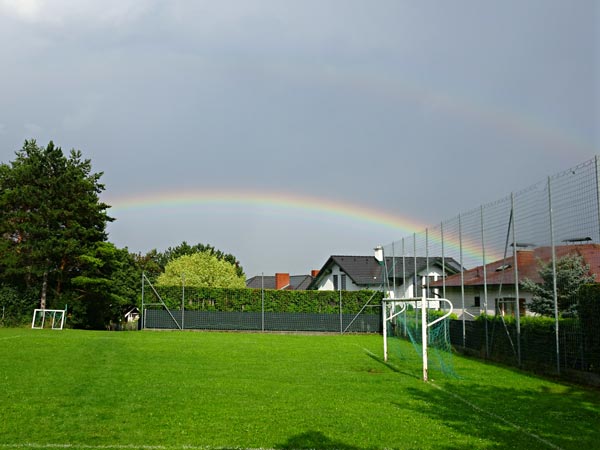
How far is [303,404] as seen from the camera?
882 centimetres

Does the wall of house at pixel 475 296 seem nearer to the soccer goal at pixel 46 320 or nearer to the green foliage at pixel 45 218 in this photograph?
the soccer goal at pixel 46 320

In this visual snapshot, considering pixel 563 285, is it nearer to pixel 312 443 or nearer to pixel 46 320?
pixel 312 443

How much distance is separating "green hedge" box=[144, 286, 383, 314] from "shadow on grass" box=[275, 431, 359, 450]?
82.6 feet

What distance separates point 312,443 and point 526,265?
9.88 m

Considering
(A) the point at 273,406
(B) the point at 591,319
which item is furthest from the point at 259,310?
(A) the point at 273,406

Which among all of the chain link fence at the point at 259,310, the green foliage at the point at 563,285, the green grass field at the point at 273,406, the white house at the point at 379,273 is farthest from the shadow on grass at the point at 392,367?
the chain link fence at the point at 259,310

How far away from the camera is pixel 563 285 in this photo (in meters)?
12.9

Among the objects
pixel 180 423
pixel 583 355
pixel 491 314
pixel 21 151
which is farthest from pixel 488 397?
pixel 21 151

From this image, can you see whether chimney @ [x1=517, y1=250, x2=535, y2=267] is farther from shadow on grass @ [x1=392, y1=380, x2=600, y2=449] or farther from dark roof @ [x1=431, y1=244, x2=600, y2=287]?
shadow on grass @ [x1=392, y1=380, x2=600, y2=449]

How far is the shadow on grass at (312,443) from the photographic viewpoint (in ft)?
20.5

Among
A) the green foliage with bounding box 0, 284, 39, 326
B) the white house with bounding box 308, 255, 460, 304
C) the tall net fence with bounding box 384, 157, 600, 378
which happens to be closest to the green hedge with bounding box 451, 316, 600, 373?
the tall net fence with bounding box 384, 157, 600, 378

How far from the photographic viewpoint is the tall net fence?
11.6 meters

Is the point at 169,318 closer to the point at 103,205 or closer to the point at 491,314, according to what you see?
the point at 103,205

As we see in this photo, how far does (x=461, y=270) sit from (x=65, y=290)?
25.2m
